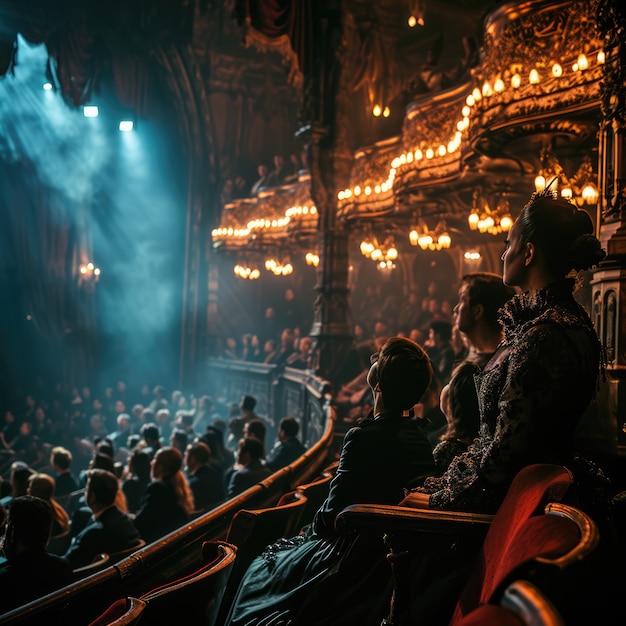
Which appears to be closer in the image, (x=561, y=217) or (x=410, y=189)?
(x=561, y=217)

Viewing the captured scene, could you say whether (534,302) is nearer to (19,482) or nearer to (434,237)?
(19,482)

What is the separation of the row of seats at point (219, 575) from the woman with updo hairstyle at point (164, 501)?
6.94ft

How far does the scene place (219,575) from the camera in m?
2.43

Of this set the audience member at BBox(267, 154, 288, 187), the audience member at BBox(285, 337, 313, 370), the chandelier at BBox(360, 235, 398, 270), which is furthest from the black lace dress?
the audience member at BBox(267, 154, 288, 187)

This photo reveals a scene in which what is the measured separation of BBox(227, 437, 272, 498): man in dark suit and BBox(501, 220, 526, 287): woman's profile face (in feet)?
14.2

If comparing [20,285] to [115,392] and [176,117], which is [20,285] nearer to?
[115,392]

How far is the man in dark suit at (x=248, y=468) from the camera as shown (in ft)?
20.8

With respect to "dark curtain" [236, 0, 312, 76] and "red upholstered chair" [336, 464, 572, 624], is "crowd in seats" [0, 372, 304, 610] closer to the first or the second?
"red upholstered chair" [336, 464, 572, 624]

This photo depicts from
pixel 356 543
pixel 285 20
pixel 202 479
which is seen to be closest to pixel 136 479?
pixel 202 479

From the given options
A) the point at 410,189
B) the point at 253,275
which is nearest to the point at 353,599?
the point at 410,189

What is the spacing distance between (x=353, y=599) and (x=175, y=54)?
21.7m

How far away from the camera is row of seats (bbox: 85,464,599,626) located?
48.7 inches

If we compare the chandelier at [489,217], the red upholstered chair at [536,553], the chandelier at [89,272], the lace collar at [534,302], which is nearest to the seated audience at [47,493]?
the lace collar at [534,302]

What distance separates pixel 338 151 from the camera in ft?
43.7
